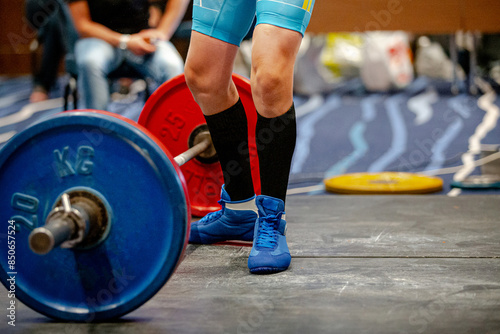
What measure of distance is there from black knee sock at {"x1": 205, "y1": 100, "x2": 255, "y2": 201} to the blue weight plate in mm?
490

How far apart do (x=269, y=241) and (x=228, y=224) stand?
22cm

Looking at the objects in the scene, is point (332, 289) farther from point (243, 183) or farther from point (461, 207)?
point (461, 207)

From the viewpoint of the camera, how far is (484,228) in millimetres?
1659

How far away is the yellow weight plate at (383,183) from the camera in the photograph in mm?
2211

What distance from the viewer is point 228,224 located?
5.08ft

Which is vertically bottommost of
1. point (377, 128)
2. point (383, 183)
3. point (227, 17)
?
point (377, 128)

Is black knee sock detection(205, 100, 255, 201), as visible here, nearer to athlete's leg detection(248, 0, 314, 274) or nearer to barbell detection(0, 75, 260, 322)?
athlete's leg detection(248, 0, 314, 274)

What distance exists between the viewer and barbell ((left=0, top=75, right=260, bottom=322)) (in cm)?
99

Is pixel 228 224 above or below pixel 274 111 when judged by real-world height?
below

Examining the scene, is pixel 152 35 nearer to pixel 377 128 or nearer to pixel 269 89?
pixel 269 89

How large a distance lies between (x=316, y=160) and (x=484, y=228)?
1.36 metres

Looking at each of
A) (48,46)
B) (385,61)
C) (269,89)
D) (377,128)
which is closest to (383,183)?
(269,89)

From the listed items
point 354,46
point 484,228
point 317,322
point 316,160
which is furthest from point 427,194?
point 354,46

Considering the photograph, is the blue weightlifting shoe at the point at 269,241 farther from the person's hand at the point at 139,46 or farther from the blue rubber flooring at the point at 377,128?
the person's hand at the point at 139,46
